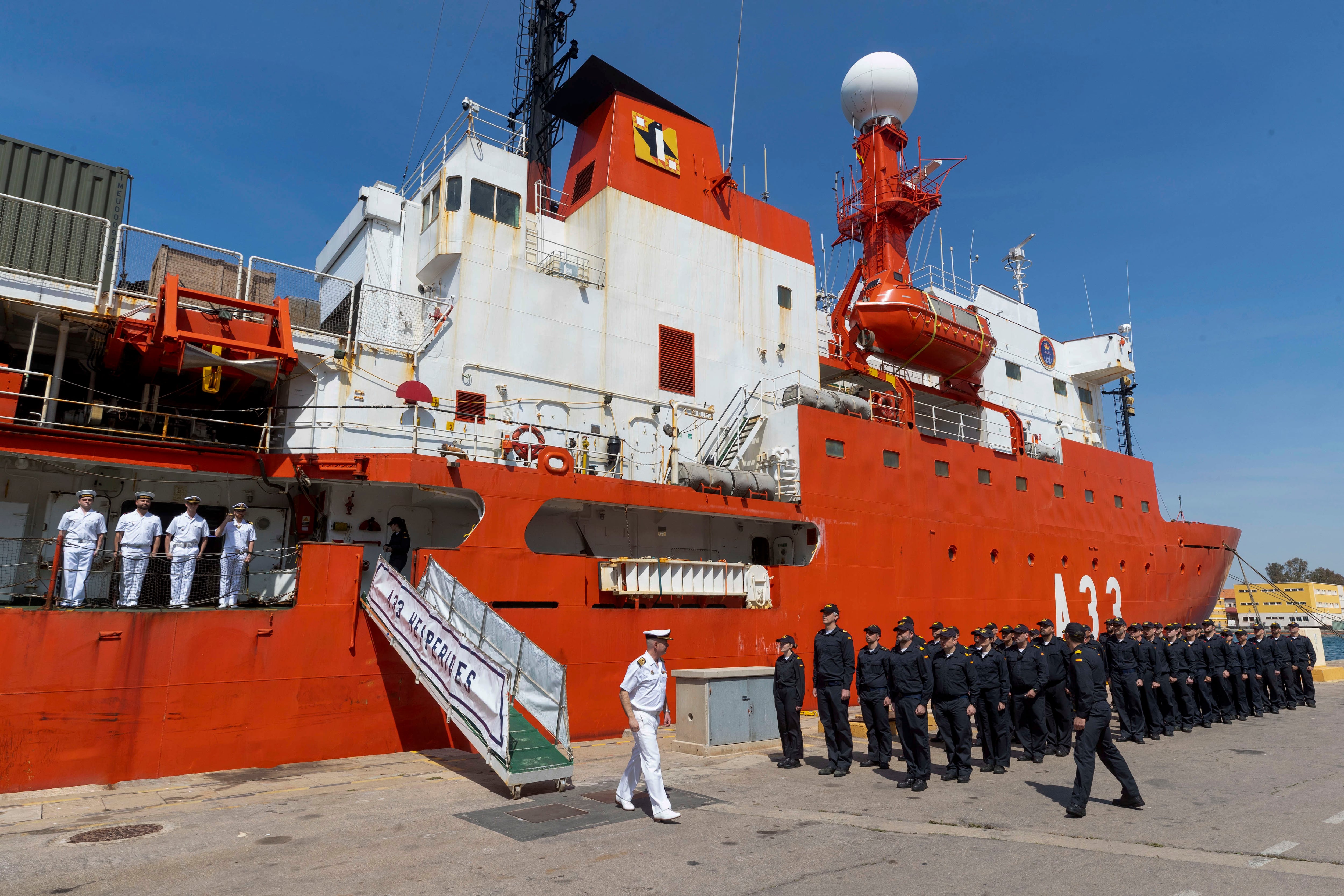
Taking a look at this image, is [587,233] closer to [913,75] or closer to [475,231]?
[475,231]

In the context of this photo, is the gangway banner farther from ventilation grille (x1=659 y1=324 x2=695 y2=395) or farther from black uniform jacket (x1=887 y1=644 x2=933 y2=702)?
ventilation grille (x1=659 y1=324 x2=695 y2=395)

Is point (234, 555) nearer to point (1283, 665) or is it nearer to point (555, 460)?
point (555, 460)

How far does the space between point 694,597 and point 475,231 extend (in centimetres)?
713

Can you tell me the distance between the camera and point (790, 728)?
29.8 feet

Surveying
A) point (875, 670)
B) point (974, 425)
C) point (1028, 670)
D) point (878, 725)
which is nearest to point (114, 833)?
point (875, 670)

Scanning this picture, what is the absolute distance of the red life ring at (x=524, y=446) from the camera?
11555mm

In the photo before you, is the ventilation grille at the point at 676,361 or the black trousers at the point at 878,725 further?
the ventilation grille at the point at 676,361

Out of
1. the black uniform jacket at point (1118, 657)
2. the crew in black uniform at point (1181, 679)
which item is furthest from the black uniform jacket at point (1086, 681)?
the crew in black uniform at point (1181, 679)

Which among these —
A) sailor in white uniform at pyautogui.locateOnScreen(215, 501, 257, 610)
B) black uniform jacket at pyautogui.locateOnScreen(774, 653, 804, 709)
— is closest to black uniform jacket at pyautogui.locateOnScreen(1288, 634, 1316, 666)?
black uniform jacket at pyautogui.locateOnScreen(774, 653, 804, 709)

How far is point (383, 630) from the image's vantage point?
960 cm

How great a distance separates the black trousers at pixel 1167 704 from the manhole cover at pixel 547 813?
9291mm

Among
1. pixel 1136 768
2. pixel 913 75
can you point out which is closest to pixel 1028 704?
pixel 1136 768

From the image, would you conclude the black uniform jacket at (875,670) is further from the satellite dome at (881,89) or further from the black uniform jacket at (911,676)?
the satellite dome at (881,89)

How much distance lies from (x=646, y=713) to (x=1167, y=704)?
30.7ft
